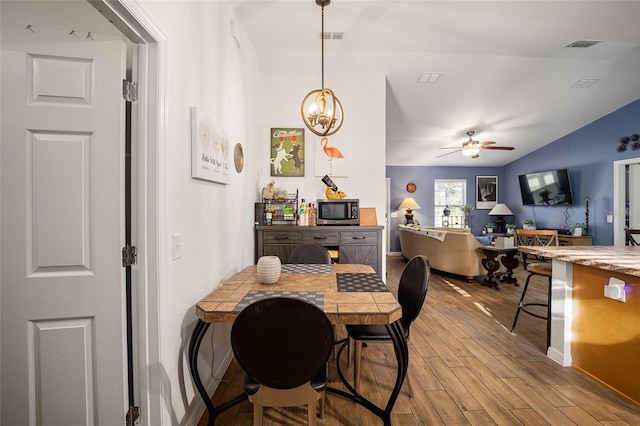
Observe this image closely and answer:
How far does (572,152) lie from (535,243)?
A: 2.26m

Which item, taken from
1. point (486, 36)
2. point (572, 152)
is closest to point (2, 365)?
point (486, 36)

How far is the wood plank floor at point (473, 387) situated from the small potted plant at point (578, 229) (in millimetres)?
3939

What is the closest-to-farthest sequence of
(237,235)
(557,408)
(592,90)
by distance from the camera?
(557,408)
(237,235)
(592,90)

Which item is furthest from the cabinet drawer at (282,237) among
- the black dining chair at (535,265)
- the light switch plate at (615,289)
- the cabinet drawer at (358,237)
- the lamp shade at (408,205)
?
the lamp shade at (408,205)

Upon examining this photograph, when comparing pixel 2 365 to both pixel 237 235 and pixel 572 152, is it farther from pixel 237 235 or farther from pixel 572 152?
pixel 572 152

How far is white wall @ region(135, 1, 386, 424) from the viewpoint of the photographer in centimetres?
148

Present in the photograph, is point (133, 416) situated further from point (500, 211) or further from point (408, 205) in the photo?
point (500, 211)

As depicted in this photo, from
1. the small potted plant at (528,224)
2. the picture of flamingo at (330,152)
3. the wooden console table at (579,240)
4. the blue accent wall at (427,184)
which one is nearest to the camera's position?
the picture of flamingo at (330,152)

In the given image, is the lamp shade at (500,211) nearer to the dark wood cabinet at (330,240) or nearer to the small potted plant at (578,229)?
the small potted plant at (578,229)

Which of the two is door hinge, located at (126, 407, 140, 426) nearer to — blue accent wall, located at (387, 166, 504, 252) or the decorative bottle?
the decorative bottle

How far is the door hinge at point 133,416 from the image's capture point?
4.37ft

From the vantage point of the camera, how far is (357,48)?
3305 millimetres

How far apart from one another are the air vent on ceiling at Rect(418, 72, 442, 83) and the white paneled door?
11.9 ft

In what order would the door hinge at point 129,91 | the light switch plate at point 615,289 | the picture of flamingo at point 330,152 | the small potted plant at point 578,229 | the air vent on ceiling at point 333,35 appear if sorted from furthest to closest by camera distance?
the small potted plant at point 578,229 < the picture of flamingo at point 330,152 < the air vent on ceiling at point 333,35 < the light switch plate at point 615,289 < the door hinge at point 129,91
